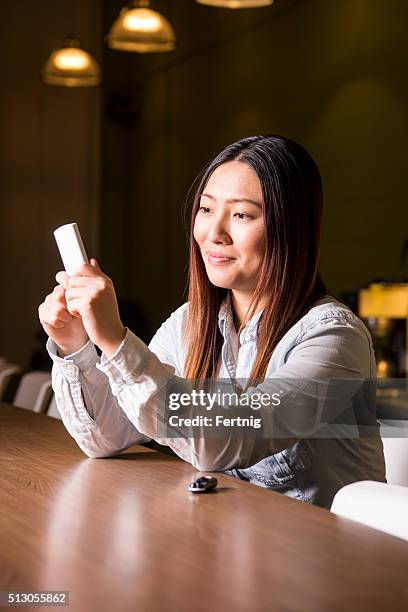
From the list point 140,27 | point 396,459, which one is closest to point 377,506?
point 396,459

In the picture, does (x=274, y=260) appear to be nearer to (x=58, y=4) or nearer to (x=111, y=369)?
(x=111, y=369)

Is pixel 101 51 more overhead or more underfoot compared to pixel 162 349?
more overhead

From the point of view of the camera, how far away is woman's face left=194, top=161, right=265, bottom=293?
169 cm

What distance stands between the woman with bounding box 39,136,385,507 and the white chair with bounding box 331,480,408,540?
28cm

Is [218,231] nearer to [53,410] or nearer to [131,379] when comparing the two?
[131,379]

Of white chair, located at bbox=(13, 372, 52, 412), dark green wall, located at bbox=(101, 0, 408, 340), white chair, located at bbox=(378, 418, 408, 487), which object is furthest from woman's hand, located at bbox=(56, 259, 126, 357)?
dark green wall, located at bbox=(101, 0, 408, 340)

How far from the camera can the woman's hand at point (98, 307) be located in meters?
1.41

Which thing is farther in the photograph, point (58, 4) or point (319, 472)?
point (58, 4)

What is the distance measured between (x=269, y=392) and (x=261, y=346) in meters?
0.23

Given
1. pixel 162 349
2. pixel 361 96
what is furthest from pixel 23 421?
pixel 361 96

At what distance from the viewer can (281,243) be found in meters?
1.69

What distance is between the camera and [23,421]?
2.24 m

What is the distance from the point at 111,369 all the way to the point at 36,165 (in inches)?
333

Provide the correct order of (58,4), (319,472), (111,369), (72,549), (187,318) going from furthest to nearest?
(58,4), (187,318), (319,472), (111,369), (72,549)
